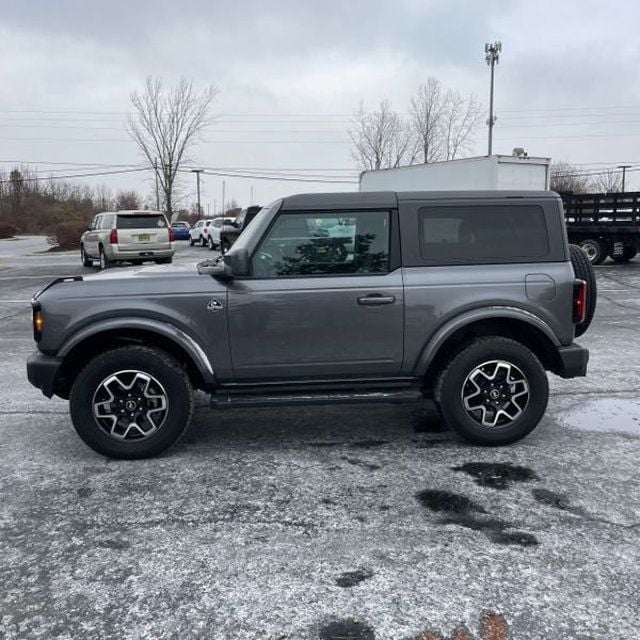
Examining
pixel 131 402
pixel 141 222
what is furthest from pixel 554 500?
pixel 141 222

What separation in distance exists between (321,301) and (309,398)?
675 mm

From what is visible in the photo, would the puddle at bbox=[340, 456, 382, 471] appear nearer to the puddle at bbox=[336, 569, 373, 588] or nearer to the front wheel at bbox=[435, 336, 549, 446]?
the front wheel at bbox=[435, 336, 549, 446]

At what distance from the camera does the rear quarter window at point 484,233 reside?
14.8ft

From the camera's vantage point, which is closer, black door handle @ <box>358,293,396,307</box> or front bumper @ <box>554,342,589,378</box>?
black door handle @ <box>358,293,396,307</box>

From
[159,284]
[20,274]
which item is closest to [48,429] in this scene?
[159,284]

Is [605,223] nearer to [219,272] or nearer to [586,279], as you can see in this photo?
[586,279]

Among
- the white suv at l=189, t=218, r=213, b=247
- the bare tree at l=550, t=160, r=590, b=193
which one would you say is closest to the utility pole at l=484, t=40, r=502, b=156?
the white suv at l=189, t=218, r=213, b=247

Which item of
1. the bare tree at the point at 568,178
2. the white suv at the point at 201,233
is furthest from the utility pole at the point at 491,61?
the bare tree at the point at 568,178

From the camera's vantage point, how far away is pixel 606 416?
530 centimetres

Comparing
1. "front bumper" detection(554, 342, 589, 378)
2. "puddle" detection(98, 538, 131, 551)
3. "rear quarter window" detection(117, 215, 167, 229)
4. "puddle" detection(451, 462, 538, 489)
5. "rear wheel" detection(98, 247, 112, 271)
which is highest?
"rear quarter window" detection(117, 215, 167, 229)

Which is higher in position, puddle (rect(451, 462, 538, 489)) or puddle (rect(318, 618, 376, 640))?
puddle (rect(451, 462, 538, 489))

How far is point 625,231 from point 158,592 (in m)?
17.7

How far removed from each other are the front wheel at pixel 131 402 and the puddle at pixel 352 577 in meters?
1.79

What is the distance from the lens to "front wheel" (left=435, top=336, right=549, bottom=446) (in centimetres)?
442
